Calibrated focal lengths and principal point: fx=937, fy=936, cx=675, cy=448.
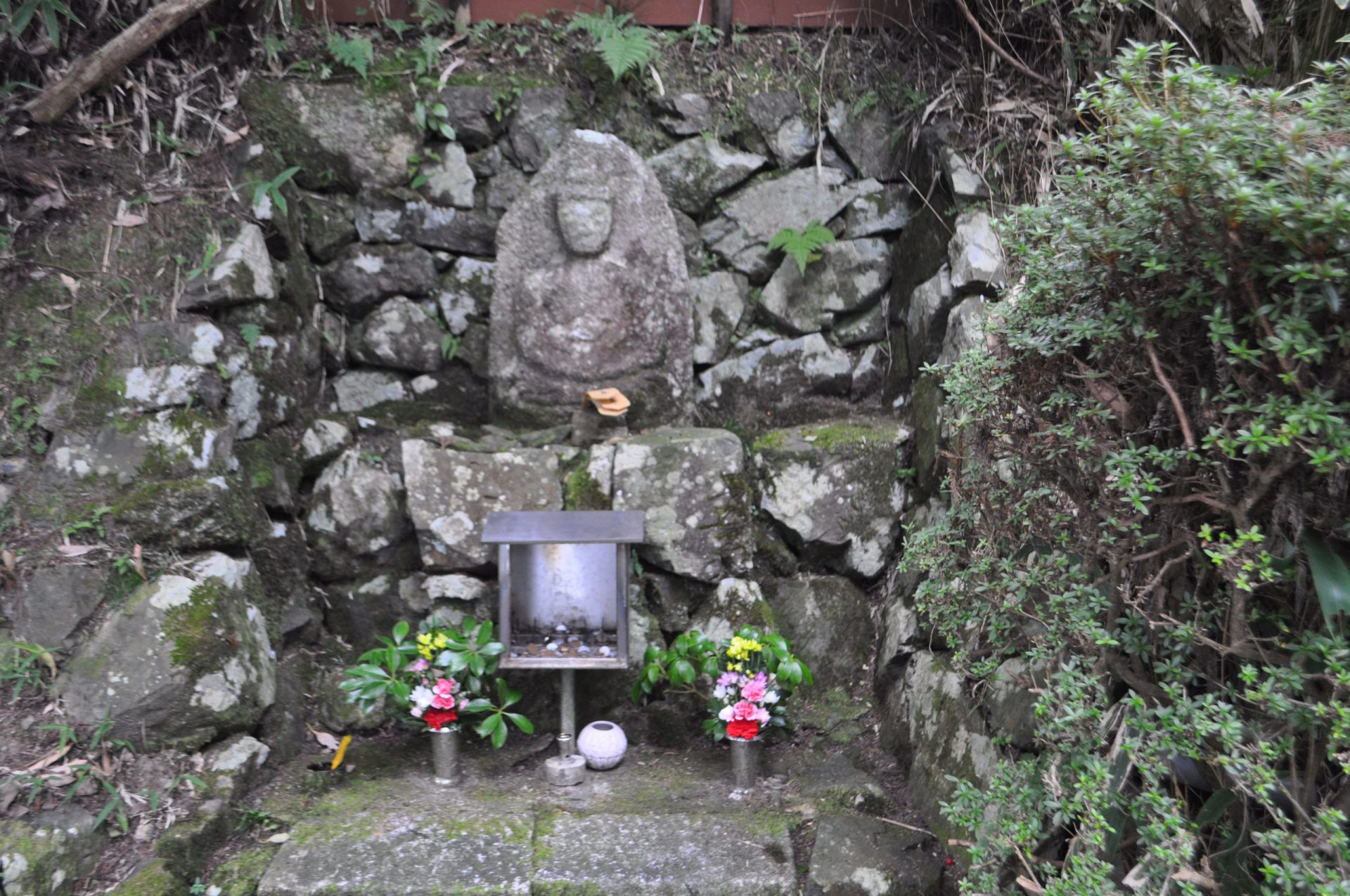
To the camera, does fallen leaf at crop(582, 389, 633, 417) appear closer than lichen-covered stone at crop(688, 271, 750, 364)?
Yes

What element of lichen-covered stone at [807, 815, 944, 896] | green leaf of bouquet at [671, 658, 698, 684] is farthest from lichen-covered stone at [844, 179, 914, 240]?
lichen-covered stone at [807, 815, 944, 896]

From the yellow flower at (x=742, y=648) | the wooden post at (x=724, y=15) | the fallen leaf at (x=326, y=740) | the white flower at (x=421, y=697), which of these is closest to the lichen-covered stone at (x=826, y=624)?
the yellow flower at (x=742, y=648)

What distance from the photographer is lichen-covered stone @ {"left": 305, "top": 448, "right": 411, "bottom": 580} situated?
3.82 meters

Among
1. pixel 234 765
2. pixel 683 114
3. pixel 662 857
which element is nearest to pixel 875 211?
pixel 683 114

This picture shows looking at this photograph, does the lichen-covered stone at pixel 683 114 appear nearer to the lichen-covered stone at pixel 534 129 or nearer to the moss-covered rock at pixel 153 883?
the lichen-covered stone at pixel 534 129

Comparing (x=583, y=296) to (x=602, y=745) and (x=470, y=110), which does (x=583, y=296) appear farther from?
(x=602, y=745)

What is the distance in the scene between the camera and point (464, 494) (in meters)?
3.73

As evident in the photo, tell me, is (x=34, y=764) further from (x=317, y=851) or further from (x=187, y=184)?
(x=187, y=184)

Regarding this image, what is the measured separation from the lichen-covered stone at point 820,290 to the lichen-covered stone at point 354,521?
1.92 m

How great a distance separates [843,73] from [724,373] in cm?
161

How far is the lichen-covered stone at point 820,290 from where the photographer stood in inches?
174

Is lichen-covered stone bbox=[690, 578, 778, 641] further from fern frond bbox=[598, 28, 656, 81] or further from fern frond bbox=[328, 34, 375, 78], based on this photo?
fern frond bbox=[328, 34, 375, 78]

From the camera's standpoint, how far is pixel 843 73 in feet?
15.0

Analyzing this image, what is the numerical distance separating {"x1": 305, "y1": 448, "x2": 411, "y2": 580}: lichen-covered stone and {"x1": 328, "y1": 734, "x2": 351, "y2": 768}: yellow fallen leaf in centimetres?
71
